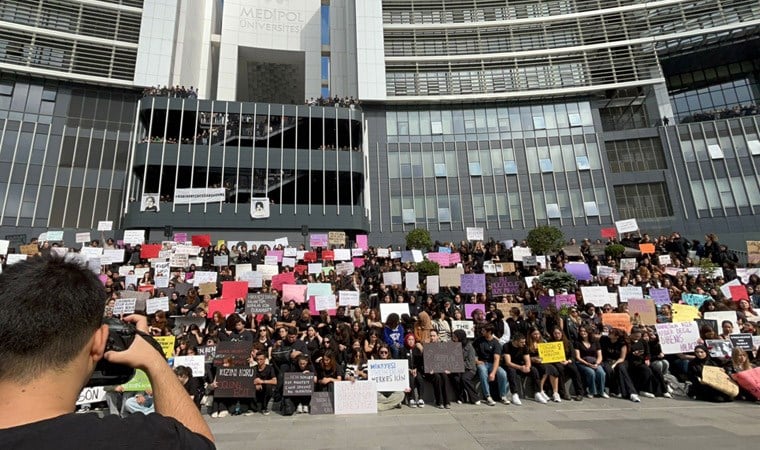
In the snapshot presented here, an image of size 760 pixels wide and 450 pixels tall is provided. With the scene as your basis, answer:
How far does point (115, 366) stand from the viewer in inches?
63.1

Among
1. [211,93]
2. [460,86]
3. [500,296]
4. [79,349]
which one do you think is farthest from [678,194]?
[211,93]

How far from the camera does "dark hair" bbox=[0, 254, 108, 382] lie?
1.32 m

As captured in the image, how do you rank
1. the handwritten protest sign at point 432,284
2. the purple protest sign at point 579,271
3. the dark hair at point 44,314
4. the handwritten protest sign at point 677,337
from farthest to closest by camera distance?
the purple protest sign at point 579,271
the handwritten protest sign at point 432,284
the handwritten protest sign at point 677,337
the dark hair at point 44,314

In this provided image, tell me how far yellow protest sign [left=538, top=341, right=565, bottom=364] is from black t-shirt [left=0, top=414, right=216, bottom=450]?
9.74 metres

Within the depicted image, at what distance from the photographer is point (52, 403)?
4.17ft

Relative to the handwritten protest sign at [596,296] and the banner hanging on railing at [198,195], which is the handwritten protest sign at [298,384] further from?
the banner hanging on railing at [198,195]

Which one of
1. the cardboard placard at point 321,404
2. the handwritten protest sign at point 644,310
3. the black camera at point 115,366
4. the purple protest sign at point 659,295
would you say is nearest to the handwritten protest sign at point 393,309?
the cardboard placard at point 321,404

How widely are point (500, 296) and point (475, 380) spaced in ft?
22.8

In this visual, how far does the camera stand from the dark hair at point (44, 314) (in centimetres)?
132

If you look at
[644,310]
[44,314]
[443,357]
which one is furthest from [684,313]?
[44,314]

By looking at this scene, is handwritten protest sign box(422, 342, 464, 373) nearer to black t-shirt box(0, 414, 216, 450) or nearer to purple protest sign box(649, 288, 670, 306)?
black t-shirt box(0, 414, 216, 450)

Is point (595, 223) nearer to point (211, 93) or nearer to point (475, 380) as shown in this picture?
point (475, 380)

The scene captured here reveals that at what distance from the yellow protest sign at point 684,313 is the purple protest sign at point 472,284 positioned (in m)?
6.12

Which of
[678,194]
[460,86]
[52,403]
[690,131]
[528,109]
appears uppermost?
[460,86]
